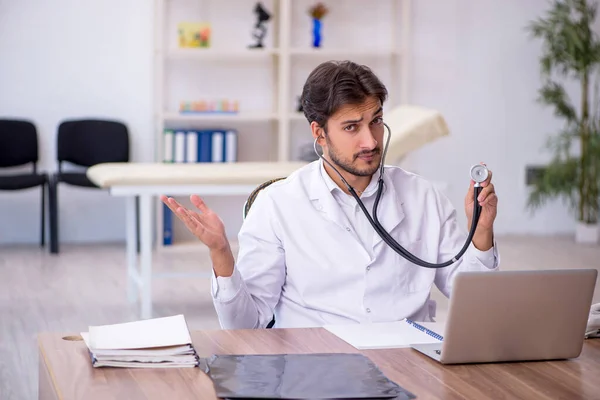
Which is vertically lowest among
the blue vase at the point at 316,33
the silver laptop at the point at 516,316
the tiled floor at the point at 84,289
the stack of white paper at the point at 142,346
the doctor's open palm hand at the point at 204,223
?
the tiled floor at the point at 84,289

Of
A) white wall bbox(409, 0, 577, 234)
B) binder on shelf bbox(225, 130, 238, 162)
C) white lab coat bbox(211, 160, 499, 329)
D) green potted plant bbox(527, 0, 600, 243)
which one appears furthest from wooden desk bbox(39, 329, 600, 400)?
white wall bbox(409, 0, 577, 234)

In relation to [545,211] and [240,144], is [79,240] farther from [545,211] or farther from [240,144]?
[545,211]

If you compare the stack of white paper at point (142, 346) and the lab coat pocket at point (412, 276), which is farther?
the lab coat pocket at point (412, 276)

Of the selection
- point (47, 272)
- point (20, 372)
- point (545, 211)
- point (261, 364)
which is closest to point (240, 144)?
point (47, 272)

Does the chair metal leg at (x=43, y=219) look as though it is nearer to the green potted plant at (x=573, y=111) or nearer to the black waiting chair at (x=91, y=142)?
the black waiting chair at (x=91, y=142)

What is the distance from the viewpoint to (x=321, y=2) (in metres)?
6.54

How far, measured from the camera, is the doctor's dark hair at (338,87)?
2076 millimetres

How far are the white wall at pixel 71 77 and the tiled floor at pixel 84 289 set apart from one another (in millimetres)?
289

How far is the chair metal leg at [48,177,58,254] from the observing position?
5906mm

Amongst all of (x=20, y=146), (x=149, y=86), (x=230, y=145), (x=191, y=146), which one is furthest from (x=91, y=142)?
(x=230, y=145)

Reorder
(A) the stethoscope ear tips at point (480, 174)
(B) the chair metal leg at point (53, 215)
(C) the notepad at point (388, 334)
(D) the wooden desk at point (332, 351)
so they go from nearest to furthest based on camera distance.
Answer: (D) the wooden desk at point (332, 351) < (C) the notepad at point (388, 334) < (A) the stethoscope ear tips at point (480, 174) < (B) the chair metal leg at point (53, 215)

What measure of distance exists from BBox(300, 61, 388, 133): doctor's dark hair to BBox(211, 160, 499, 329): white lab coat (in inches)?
6.5

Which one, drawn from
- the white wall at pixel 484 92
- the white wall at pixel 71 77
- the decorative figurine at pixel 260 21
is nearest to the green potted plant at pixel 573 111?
the white wall at pixel 484 92

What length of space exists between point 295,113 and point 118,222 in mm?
1457
